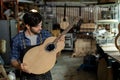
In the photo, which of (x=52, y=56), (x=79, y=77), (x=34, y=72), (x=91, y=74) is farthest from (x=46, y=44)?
(x=91, y=74)

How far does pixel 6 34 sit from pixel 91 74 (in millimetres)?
2315

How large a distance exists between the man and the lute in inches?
1.9

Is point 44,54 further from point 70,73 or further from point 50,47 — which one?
point 70,73

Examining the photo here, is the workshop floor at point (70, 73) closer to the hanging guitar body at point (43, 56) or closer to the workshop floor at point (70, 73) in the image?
the workshop floor at point (70, 73)

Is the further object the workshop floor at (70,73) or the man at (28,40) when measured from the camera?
the workshop floor at (70,73)

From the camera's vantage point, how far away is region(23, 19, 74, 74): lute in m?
2.07

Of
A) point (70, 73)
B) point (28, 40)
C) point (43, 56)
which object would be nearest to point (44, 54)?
point (43, 56)

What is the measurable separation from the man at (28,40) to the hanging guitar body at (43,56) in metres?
0.05

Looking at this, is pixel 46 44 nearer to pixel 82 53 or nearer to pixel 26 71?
pixel 26 71

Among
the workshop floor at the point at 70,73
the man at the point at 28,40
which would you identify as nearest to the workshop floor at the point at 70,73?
the workshop floor at the point at 70,73

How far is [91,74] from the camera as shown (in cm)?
591

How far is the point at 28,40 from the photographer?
82.7 inches

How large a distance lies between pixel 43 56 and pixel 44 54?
0.07ft

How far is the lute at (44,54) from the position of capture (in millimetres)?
2072
